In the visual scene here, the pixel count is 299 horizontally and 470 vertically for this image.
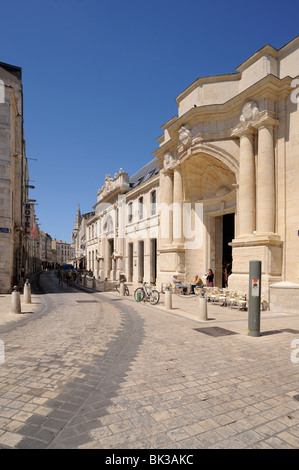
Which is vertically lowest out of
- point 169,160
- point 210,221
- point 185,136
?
point 210,221

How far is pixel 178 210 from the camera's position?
17625 mm

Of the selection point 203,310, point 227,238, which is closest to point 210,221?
point 227,238

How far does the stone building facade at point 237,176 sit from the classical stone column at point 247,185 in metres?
0.05

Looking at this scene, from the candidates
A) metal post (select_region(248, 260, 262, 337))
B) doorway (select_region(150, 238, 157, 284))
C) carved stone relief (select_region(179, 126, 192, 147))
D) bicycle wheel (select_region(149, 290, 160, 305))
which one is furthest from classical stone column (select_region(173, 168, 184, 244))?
metal post (select_region(248, 260, 262, 337))

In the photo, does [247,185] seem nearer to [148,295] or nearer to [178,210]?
[178,210]

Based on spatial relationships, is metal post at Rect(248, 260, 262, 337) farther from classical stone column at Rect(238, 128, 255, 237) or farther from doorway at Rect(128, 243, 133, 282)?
doorway at Rect(128, 243, 133, 282)

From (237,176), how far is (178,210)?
15.6 ft

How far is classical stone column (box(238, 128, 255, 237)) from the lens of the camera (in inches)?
500

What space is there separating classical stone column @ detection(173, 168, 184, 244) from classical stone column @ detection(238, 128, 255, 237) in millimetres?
5001

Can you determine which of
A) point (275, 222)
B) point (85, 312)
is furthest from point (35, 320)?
point (275, 222)

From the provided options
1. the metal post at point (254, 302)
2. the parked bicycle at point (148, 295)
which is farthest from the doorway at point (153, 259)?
the metal post at point (254, 302)

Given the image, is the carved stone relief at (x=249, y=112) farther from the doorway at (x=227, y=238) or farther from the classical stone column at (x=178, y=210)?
the doorway at (x=227, y=238)

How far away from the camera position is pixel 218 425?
9.50ft

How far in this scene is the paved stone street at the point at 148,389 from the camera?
8.84 ft
